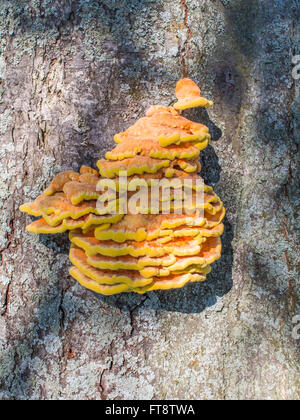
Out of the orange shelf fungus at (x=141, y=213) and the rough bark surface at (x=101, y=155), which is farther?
the rough bark surface at (x=101, y=155)

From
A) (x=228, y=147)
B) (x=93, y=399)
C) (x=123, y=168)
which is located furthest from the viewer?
(x=228, y=147)

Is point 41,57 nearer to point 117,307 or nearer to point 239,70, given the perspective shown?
point 239,70

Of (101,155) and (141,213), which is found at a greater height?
(101,155)

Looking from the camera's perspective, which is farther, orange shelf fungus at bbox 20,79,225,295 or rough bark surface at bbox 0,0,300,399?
rough bark surface at bbox 0,0,300,399

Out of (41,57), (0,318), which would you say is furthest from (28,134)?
(0,318)
